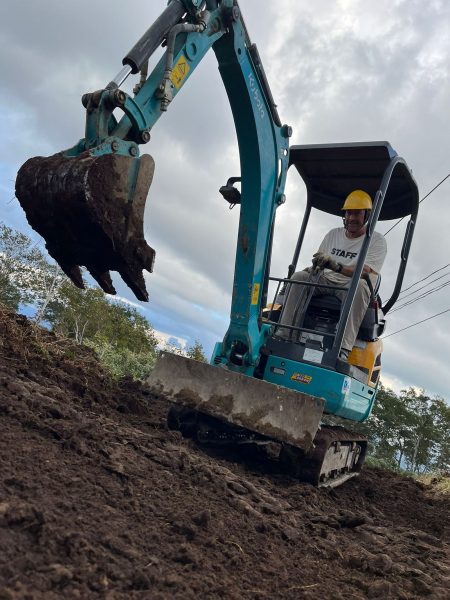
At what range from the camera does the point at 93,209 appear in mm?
3605

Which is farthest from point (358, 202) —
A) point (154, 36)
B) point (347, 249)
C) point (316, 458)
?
point (154, 36)

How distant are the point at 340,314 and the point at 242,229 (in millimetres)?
1324

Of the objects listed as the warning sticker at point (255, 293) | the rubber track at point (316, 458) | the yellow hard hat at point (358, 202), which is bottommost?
the rubber track at point (316, 458)

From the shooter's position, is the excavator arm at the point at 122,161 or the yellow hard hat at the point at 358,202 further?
the yellow hard hat at the point at 358,202

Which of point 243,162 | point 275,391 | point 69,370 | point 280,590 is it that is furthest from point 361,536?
point 69,370

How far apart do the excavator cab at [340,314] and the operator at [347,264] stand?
4.2 inches

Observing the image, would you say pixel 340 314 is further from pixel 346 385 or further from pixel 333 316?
pixel 346 385

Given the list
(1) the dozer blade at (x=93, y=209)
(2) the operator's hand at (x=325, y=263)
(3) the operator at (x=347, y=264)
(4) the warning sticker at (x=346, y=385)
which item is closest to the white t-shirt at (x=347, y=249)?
(3) the operator at (x=347, y=264)

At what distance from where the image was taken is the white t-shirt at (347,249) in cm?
564

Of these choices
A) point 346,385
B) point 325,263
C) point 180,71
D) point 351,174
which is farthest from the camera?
point 351,174

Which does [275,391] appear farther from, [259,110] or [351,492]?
[259,110]

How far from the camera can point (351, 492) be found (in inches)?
246

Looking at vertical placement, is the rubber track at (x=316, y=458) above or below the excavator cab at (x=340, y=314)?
below

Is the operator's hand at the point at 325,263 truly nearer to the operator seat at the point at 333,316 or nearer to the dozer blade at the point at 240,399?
the operator seat at the point at 333,316
